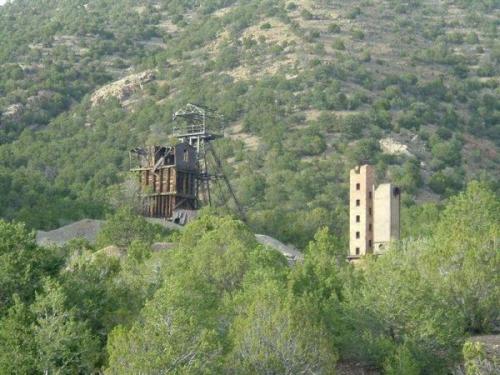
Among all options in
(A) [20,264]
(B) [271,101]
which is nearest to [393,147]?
(B) [271,101]

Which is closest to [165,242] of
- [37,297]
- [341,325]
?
[341,325]

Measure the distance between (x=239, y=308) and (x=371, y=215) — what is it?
38159mm

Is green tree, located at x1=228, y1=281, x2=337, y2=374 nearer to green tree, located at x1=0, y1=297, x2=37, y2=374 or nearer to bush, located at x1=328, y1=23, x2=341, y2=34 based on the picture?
green tree, located at x1=0, y1=297, x2=37, y2=374

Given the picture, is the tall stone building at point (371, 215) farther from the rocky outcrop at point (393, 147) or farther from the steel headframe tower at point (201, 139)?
the rocky outcrop at point (393, 147)

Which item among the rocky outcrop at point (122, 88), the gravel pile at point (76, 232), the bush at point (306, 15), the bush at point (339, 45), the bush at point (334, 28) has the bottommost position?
the rocky outcrop at point (122, 88)

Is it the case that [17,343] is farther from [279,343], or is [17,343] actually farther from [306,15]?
[306,15]

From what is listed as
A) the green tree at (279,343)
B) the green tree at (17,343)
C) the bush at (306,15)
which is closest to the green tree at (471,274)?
the green tree at (279,343)

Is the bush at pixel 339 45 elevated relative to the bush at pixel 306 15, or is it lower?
lower

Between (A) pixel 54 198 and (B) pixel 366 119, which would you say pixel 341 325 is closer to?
(A) pixel 54 198

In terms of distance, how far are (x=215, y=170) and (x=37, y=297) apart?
215 feet

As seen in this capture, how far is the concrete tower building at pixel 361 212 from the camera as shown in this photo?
3410 inches

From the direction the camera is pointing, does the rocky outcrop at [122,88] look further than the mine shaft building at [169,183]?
Yes

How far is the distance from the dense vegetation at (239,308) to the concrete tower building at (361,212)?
1767cm

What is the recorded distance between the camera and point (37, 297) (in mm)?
46719
